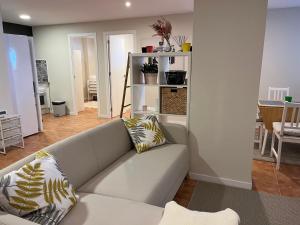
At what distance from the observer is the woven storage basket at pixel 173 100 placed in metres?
2.71

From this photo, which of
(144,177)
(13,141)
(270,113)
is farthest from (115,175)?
(13,141)

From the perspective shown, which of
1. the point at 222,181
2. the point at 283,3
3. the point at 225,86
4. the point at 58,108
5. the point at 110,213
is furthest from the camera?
the point at 58,108

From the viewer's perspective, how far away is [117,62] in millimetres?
6008

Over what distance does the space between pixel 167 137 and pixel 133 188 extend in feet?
3.64

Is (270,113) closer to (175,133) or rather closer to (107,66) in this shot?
(175,133)

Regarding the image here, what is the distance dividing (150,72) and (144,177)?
1.44 meters

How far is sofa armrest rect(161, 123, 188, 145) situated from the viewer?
266cm

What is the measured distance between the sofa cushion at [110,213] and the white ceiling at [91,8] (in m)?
3.30

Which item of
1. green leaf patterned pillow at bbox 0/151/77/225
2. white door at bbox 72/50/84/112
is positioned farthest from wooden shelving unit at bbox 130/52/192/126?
white door at bbox 72/50/84/112

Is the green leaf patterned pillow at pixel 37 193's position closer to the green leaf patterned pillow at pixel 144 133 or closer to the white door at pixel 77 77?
the green leaf patterned pillow at pixel 144 133

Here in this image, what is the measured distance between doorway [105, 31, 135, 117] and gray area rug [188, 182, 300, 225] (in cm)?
392

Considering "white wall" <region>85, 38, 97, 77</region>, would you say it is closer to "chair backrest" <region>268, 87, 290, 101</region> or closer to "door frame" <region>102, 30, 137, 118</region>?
"door frame" <region>102, 30, 137, 118</region>

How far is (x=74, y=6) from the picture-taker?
4.07 m

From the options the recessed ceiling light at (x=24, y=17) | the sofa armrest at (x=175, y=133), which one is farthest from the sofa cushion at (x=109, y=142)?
the recessed ceiling light at (x=24, y=17)
